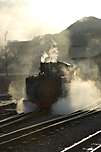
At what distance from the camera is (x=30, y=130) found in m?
14.3

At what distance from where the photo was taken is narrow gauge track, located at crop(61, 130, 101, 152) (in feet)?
35.3

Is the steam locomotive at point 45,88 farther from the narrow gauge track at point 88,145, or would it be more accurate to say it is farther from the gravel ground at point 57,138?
the narrow gauge track at point 88,145

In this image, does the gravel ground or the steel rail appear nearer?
the gravel ground

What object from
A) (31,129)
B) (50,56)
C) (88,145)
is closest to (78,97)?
(50,56)

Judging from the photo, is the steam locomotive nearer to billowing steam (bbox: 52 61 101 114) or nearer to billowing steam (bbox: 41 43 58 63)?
billowing steam (bbox: 52 61 101 114)

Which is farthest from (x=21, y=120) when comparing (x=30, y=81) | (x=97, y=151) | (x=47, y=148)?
(x=97, y=151)

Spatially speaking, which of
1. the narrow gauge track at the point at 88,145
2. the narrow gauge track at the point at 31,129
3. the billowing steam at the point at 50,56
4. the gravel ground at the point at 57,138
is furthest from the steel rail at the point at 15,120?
the billowing steam at the point at 50,56

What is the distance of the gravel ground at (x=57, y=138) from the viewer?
11.3 m

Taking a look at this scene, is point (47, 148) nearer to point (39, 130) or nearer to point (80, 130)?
point (39, 130)

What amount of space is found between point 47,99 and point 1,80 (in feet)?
87.0

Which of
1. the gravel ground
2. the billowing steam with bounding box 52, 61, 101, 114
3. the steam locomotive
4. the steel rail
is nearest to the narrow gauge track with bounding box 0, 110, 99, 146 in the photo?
the gravel ground

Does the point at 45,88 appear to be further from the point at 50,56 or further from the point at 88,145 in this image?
the point at 88,145

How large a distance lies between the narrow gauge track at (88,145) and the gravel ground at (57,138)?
0.33m

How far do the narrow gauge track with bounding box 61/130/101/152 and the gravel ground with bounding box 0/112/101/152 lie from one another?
33cm
